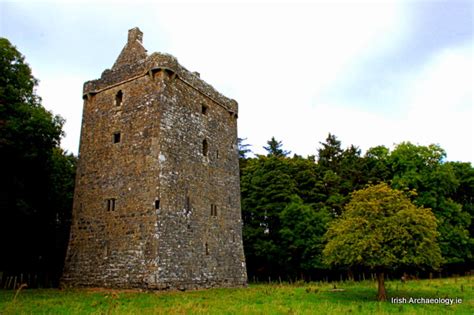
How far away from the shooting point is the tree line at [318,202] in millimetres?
31203

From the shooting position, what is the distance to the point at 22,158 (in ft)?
65.1

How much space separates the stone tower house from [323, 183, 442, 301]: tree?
6.64 meters

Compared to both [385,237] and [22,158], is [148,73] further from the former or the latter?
[385,237]

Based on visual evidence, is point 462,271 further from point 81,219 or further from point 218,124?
point 81,219

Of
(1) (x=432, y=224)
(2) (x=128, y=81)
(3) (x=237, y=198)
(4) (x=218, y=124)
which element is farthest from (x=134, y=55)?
(1) (x=432, y=224)

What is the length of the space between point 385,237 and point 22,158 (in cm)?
1708

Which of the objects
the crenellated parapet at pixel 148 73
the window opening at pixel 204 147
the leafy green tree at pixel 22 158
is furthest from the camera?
the window opening at pixel 204 147

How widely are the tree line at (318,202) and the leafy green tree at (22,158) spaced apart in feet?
51.2

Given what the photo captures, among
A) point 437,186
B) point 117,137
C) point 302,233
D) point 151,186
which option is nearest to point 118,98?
point 117,137

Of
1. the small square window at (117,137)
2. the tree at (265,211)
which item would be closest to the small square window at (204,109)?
the small square window at (117,137)

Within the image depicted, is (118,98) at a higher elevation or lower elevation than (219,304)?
higher

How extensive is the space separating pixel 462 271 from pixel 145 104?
34135mm

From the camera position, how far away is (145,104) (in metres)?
19.7

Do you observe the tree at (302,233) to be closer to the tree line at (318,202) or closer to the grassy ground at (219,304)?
the tree line at (318,202)
